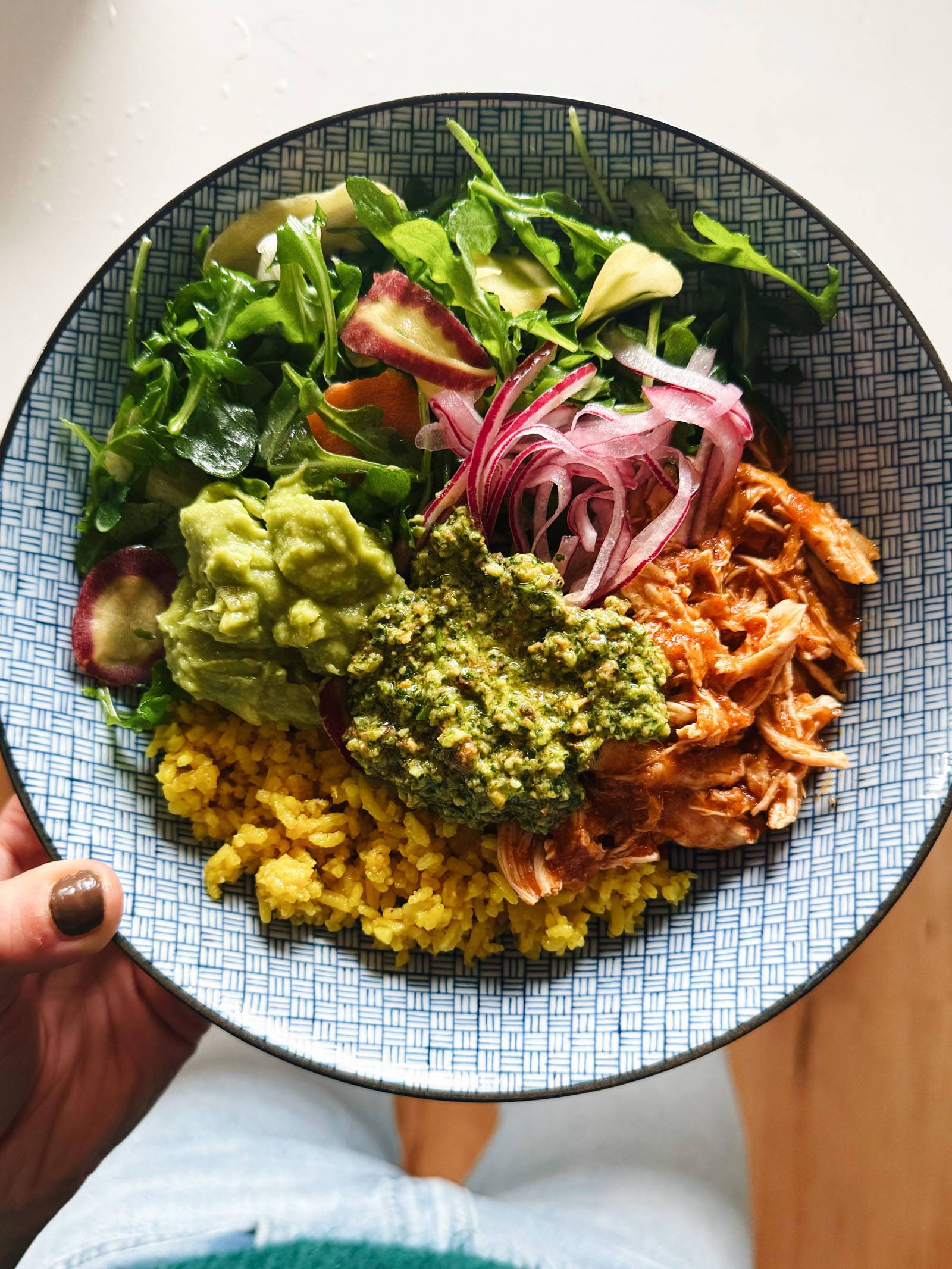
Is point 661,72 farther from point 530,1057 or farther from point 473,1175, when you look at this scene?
point 473,1175

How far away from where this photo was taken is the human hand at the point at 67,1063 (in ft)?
7.09

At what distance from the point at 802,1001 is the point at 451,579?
1.48m

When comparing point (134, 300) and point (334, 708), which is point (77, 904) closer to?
point (334, 708)

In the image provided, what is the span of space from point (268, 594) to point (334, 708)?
256mm

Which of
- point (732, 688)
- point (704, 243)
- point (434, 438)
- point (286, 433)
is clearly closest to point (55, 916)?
point (286, 433)

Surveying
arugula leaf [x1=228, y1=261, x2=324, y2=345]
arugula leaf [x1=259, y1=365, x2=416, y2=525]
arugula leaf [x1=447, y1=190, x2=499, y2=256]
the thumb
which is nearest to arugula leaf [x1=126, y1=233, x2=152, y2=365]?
arugula leaf [x1=228, y1=261, x2=324, y2=345]

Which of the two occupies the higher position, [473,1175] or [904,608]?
[904,608]

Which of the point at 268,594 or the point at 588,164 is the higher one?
the point at 588,164

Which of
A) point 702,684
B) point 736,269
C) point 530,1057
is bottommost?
point 530,1057

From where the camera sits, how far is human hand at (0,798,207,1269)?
7.09ft

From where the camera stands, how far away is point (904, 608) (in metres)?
1.96

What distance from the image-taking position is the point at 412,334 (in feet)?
6.08

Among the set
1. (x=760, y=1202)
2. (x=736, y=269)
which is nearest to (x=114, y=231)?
(x=736, y=269)

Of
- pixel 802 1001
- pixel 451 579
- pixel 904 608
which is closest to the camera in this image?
pixel 451 579
